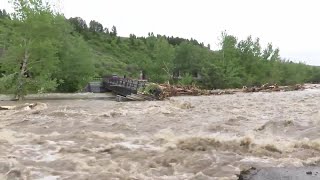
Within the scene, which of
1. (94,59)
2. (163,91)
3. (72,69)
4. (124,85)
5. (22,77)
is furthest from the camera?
(94,59)

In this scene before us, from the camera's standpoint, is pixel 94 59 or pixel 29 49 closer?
pixel 29 49

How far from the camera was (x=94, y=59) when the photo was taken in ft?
240

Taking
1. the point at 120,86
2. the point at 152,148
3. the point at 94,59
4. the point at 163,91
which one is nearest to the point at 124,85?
the point at 120,86

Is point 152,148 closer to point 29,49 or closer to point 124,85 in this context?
point 29,49

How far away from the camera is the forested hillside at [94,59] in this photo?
3544 centimetres

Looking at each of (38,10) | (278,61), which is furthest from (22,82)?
(278,61)

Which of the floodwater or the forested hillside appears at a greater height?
the forested hillside

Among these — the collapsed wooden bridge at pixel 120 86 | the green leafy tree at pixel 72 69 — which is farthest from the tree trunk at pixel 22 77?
the green leafy tree at pixel 72 69

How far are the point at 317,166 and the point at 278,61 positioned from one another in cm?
8202

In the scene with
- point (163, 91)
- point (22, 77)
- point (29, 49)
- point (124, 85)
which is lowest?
point (163, 91)

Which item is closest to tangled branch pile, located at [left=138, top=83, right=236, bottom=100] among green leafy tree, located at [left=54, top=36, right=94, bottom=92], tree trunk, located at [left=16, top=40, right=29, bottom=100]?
tree trunk, located at [left=16, top=40, right=29, bottom=100]

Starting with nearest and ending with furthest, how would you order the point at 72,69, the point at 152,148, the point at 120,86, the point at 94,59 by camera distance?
the point at 152,148, the point at 120,86, the point at 72,69, the point at 94,59

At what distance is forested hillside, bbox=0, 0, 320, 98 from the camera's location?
35.4m

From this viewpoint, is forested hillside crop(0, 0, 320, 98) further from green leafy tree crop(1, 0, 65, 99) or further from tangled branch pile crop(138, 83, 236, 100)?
tangled branch pile crop(138, 83, 236, 100)
